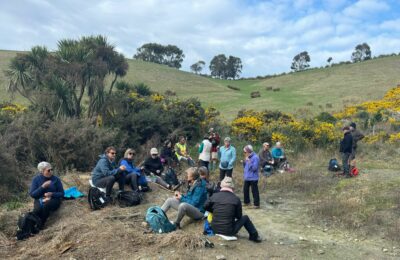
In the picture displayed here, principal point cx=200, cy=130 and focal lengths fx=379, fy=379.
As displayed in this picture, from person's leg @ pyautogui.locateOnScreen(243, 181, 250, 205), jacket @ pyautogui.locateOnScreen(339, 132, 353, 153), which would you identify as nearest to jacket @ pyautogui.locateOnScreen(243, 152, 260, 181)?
person's leg @ pyautogui.locateOnScreen(243, 181, 250, 205)

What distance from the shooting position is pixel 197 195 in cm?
696

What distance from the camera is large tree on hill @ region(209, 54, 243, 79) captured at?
93.4m

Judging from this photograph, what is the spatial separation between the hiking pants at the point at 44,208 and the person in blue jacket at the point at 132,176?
1.81 meters

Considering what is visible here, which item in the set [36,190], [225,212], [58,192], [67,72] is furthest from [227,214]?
[67,72]

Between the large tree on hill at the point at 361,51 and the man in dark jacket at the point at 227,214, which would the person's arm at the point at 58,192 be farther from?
the large tree on hill at the point at 361,51

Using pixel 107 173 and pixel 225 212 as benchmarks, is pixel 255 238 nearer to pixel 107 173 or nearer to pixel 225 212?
pixel 225 212

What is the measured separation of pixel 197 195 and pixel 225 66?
290 feet

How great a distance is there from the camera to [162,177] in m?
10.1

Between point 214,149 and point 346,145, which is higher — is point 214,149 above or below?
below

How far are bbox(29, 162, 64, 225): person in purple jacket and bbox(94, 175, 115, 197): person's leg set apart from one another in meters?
0.96

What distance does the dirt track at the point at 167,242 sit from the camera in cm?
564

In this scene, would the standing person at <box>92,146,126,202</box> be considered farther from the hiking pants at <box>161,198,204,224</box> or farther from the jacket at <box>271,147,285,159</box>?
the jacket at <box>271,147,285,159</box>

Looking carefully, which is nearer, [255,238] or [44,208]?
[255,238]

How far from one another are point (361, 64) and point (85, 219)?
57.5 metres
